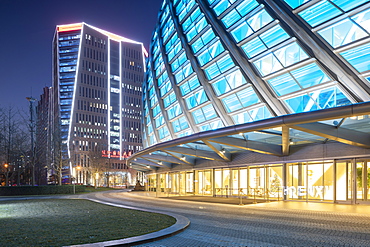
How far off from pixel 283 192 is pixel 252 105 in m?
8.44

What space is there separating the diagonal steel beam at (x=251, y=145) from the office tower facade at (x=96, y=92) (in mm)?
107603

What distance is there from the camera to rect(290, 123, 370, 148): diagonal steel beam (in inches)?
712

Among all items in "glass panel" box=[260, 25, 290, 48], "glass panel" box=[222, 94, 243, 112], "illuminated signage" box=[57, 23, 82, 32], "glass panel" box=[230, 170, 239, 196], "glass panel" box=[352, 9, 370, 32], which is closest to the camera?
"glass panel" box=[352, 9, 370, 32]

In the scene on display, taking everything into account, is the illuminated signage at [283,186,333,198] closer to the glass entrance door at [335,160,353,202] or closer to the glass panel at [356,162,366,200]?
the glass entrance door at [335,160,353,202]

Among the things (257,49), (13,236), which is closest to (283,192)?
(257,49)

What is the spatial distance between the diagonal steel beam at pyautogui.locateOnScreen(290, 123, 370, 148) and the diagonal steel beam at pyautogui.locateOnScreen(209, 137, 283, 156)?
273 inches

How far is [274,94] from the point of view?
22594 millimetres

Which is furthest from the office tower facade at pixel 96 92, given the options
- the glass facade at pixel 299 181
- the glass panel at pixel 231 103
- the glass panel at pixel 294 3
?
the glass panel at pixel 294 3

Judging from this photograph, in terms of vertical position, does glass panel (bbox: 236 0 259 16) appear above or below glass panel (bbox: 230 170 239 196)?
above

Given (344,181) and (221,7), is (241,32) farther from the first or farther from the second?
(344,181)

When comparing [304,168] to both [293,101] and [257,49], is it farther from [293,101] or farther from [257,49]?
[257,49]

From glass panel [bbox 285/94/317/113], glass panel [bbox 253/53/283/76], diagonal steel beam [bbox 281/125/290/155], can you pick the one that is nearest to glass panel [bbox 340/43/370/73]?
glass panel [bbox 285/94/317/113]

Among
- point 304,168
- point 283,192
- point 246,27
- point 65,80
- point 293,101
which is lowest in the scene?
point 283,192

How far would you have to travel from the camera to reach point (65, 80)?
140 metres
